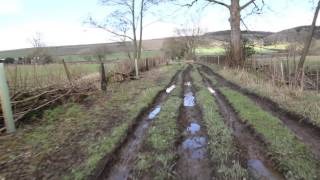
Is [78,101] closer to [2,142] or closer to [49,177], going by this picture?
[2,142]

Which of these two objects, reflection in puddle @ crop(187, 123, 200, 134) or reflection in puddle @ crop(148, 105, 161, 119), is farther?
reflection in puddle @ crop(148, 105, 161, 119)

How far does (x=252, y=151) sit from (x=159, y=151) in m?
1.51

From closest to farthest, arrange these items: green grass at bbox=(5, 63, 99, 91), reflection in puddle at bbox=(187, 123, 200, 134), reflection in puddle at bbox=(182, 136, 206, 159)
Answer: reflection in puddle at bbox=(182, 136, 206, 159) < reflection in puddle at bbox=(187, 123, 200, 134) < green grass at bbox=(5, 63, 99, 91)

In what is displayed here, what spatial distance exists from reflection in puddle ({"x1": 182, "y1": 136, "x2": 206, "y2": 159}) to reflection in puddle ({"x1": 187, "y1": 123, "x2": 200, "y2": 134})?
1.48ft

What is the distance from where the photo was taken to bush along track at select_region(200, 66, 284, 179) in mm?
3826

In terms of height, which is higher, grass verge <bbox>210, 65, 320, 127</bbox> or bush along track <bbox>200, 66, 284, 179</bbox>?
grass verge <bbox>210, 65, 320, 127</bbox>

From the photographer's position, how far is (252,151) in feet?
15.3

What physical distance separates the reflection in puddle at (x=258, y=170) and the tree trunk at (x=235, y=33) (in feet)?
54.5

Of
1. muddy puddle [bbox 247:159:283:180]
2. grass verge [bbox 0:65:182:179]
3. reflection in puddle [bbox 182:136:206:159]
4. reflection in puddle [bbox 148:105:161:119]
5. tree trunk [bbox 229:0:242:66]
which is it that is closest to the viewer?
muddy puddle [bbox 247:159:283:180]

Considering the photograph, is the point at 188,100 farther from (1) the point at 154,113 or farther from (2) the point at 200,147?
(2) the point at 200,147

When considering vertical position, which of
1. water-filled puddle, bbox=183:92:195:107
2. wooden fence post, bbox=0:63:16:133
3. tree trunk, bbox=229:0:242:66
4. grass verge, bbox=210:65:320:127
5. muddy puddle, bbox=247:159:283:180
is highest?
tree trunk, bbox=229:0:242:66

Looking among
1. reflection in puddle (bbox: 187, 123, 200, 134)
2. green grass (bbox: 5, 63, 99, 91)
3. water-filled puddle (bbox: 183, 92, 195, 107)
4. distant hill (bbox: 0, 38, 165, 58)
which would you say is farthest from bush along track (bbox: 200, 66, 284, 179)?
distant hill (bbox: 0, 38, 165, 58)

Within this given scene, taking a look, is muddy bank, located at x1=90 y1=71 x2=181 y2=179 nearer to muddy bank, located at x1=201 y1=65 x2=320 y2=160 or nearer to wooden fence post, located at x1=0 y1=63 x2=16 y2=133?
wooden fence post, located at x1=0 y1=63 x2=16 y2=133

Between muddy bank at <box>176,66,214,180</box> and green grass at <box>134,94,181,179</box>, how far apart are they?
140 millimetres
